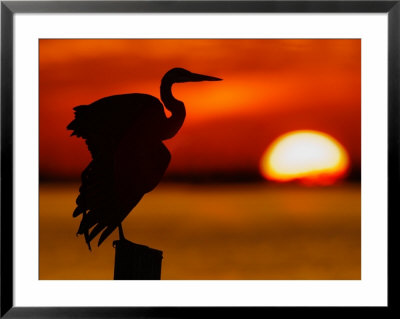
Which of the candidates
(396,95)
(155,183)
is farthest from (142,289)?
(396,95)

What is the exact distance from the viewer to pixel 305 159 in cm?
153

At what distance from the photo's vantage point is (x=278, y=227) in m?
1.52

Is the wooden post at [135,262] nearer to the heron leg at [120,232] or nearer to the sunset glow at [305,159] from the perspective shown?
the heron leg at [120,232]

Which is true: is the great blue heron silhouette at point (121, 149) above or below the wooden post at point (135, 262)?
above

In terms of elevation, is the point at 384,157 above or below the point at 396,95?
below

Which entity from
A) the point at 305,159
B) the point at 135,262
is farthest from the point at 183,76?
the point at 135,262

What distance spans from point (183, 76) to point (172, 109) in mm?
99

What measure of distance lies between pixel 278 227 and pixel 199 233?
0.23 m

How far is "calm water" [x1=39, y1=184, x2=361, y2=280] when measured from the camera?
1.52 m

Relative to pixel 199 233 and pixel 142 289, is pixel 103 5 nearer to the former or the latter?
pixel 199 233

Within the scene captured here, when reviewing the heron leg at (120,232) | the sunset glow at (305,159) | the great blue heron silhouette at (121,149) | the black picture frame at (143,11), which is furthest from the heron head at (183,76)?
the heron leg at (120,232)

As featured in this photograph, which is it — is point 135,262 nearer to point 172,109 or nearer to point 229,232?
point 229,232

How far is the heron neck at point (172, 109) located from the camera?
152 centimetres

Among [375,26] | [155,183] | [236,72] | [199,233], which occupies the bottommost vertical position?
[199,233]
